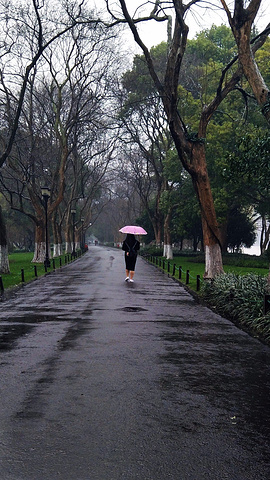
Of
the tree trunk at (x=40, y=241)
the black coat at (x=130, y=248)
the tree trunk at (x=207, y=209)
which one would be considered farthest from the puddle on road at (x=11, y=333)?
the tree trunk at (x=40, y=241)

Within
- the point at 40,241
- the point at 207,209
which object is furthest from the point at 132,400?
the point at 40,241

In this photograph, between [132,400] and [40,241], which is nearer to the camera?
[132,400]

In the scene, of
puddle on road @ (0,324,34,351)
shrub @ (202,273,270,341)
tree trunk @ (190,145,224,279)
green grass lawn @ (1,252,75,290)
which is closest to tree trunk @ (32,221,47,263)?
green grass lawn @ (1,252,75,290)

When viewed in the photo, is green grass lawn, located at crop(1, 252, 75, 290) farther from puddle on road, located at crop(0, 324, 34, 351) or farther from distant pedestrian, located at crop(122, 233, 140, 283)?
puddle on road, located at crop(0, 324, 34, 351)

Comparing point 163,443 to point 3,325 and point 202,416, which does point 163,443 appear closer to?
point 202,416

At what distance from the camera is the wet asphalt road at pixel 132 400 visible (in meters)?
3.89

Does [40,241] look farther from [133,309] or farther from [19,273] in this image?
[133,309]

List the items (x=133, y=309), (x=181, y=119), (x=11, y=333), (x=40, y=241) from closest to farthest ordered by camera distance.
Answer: (x=11, y=333), (x=133, y=309), (x=181, y=119), (x=40, y=241)

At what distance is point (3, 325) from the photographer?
34.1 feet

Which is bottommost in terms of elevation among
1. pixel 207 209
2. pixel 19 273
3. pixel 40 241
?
pixel 19 273

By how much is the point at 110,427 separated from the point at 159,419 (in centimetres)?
53

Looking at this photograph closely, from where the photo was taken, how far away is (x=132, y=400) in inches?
214

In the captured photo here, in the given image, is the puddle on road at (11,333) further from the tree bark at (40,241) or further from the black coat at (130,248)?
the tree bark at (40,241)

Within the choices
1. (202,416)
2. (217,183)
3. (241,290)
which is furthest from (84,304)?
(217,183)
